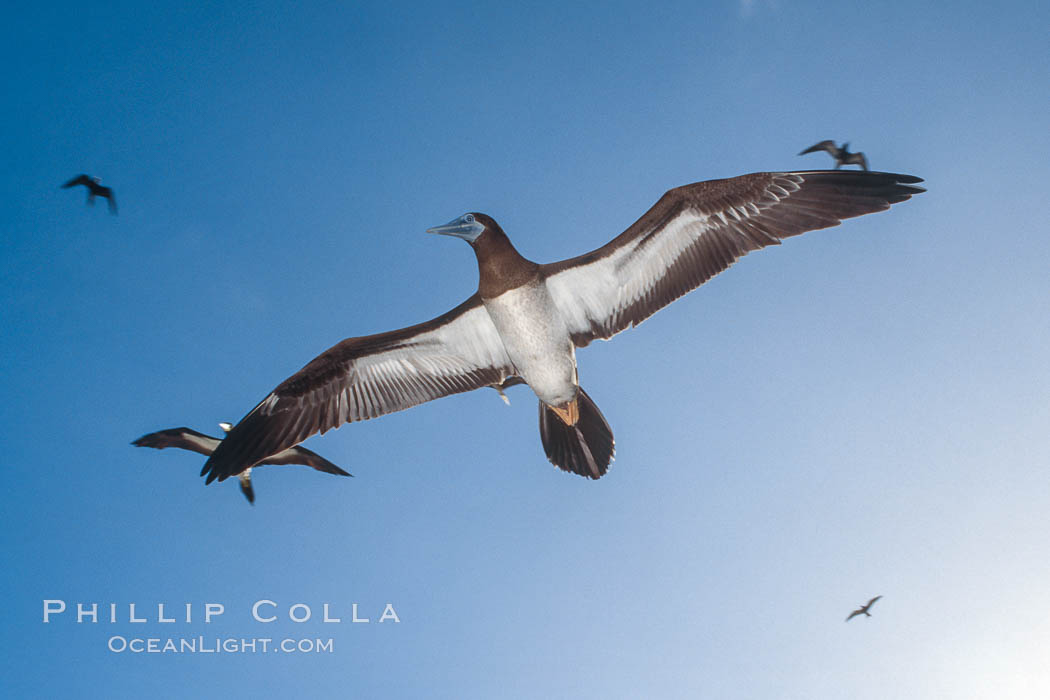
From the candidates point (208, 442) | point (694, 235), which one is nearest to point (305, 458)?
point (208, 442)

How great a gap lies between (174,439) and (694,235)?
772cm

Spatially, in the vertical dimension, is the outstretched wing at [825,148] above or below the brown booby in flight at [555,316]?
above

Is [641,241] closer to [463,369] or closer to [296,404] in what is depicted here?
[463,369]

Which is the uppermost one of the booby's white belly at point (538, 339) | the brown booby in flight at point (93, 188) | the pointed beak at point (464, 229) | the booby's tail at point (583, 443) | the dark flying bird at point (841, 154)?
the brown booby in flight at point (93, 188)

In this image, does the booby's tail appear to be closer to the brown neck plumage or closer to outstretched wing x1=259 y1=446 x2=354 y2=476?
the brown neck plumage

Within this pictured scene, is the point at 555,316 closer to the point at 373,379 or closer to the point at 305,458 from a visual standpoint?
the point at 373,379

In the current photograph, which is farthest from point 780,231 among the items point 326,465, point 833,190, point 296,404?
point 326,465

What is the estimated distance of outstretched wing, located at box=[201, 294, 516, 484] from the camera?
28.7 feet

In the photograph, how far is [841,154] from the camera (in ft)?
34.0

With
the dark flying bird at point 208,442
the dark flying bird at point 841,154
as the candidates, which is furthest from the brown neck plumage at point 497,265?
the dark flying bird at point 841,154

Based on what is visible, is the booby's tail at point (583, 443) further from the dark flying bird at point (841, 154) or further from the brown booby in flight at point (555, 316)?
the dark flying bird at point (841, 154)

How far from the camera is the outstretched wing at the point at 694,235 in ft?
25.1

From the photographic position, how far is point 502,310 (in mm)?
8398

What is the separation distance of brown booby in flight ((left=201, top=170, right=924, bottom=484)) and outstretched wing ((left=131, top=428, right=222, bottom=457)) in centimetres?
247
